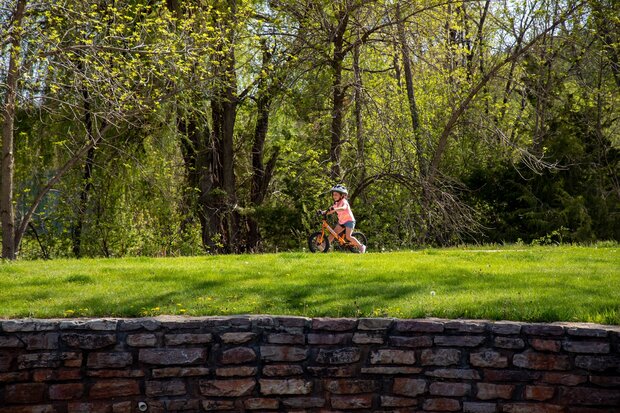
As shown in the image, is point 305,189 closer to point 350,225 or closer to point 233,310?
point 350,225

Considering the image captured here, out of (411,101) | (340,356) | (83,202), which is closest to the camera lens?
(340,356)

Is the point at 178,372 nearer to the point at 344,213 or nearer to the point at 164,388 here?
the point at 164,388

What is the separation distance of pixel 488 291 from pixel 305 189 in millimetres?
9617

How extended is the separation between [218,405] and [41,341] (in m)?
1.78

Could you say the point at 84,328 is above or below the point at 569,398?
above

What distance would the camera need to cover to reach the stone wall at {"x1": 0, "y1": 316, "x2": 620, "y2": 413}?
852cm

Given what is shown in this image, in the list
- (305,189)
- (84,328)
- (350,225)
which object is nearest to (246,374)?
(84,328)

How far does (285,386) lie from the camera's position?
8.60 metres

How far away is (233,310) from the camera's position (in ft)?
30.3

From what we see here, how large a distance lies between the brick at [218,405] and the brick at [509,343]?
256 centimetres

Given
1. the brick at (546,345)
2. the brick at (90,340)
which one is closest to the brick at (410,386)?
the brick at (546,345)

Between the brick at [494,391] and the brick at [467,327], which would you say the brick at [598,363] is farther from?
the brick at [467,327]

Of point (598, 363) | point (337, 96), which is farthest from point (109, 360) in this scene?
point (337, 96)

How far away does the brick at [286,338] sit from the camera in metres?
8.59
